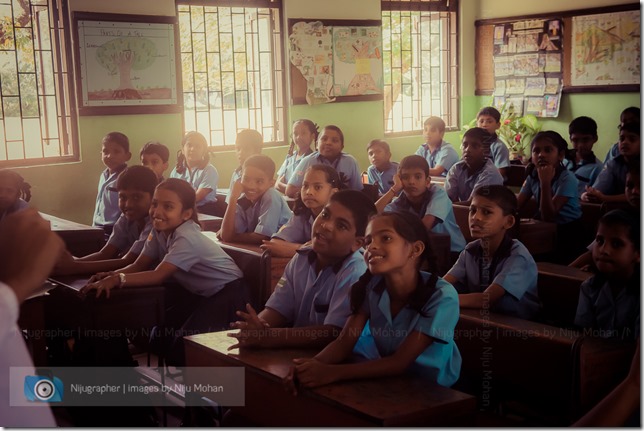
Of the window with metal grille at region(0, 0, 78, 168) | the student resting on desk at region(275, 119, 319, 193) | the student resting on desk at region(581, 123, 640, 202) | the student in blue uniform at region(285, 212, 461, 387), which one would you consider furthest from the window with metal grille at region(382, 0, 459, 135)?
the student in blue uniform at region(285, 212, 461, 387)

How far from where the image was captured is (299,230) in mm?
3516

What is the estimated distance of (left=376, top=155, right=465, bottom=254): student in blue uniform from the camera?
12.9 feet

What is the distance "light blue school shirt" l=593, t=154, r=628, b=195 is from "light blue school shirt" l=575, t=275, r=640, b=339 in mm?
2544

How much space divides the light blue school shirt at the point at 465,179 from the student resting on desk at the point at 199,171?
166 cm

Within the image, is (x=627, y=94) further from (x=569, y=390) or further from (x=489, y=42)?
(x=569, y=390)

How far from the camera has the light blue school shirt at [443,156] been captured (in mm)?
6738

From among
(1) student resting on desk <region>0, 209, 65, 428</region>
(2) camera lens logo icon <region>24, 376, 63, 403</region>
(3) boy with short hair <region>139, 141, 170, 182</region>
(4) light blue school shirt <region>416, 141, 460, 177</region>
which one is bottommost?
(2) camera lens logo icon <region>24, 376, 63, 403</region>

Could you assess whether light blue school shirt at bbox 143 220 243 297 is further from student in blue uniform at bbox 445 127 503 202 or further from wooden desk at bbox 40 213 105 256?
student in blue uniform at bbox 445 127 503 202

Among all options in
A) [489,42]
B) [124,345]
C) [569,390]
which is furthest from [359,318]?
[489,42]

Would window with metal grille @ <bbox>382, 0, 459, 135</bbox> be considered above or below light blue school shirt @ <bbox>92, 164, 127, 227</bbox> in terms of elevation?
above

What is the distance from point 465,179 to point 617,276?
272 cm

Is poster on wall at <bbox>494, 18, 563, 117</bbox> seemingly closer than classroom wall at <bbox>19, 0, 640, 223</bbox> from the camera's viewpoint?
No

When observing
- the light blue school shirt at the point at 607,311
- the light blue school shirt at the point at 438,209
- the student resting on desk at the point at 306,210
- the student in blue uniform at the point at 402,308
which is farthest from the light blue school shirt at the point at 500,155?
the student in blue uniform at the point at 402,308

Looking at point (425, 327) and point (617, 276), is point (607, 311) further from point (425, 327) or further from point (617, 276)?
point (425, 327)
